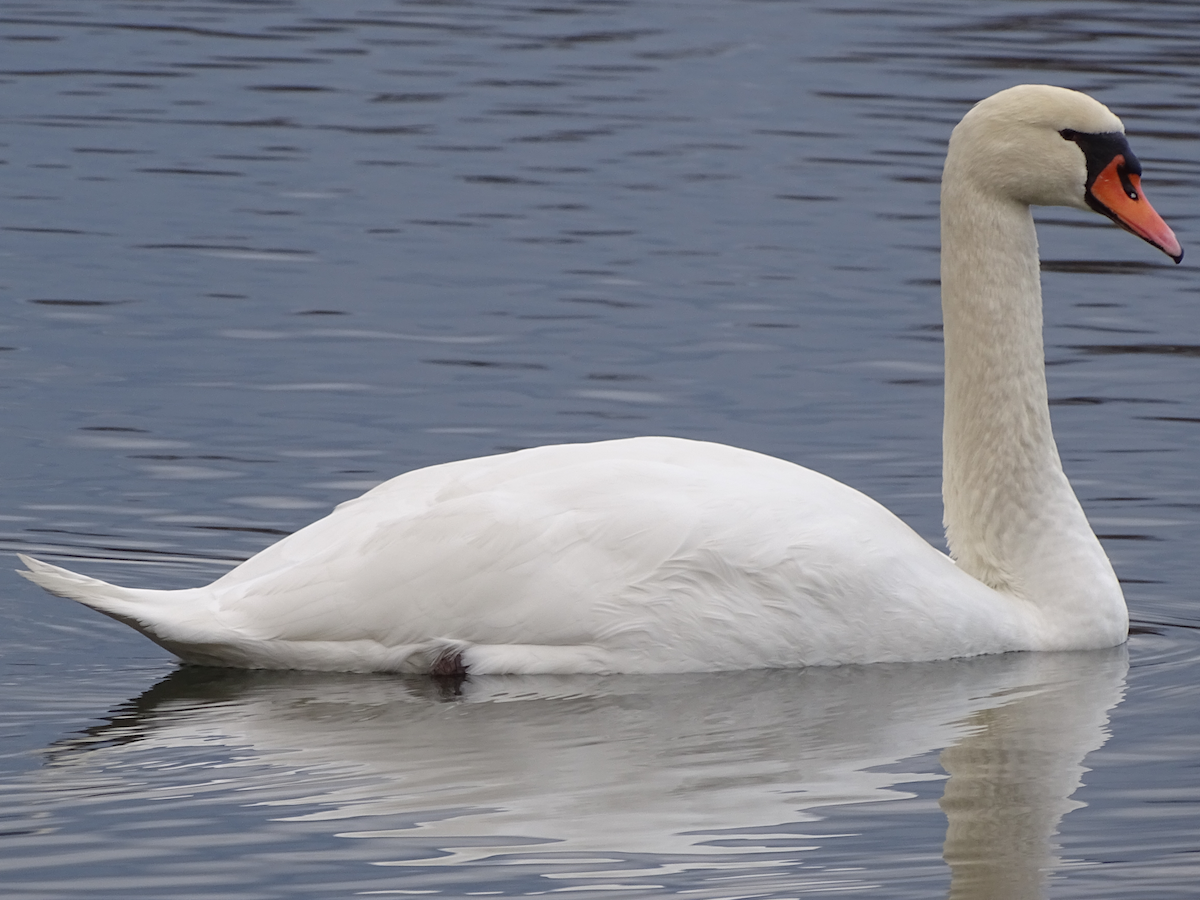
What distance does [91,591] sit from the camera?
7750 millimetres

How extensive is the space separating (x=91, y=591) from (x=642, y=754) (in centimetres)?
172

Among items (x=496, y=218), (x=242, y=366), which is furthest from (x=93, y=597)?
(x=496, y=218)

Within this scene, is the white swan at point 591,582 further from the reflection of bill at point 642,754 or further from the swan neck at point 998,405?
the swan neck at point 998,405

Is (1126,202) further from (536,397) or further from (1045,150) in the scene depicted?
(536,397)

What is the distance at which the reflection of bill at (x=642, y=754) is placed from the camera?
6566mm

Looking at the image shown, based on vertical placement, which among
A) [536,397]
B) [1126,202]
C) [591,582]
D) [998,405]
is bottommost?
[591,582]

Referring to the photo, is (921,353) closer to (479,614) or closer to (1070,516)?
(1070,516)

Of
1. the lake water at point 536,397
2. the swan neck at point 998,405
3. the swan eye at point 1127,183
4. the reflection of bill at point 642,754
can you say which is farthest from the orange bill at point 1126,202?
the reflection of bill at point 642,754

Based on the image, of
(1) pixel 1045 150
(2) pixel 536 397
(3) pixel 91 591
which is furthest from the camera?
(2) pixel 536 397

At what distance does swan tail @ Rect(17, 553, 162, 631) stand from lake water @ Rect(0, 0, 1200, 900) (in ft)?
0.92

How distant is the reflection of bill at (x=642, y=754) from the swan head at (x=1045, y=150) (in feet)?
5.24

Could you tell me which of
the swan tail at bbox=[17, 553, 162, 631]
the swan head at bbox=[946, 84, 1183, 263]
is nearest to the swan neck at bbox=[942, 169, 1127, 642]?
the swan head at bbox=[946, 84, 1183, 263]

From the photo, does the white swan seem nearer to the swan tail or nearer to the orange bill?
the swan tail

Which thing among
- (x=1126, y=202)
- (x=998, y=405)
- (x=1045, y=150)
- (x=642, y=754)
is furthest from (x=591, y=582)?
(x=1126, y=202)
